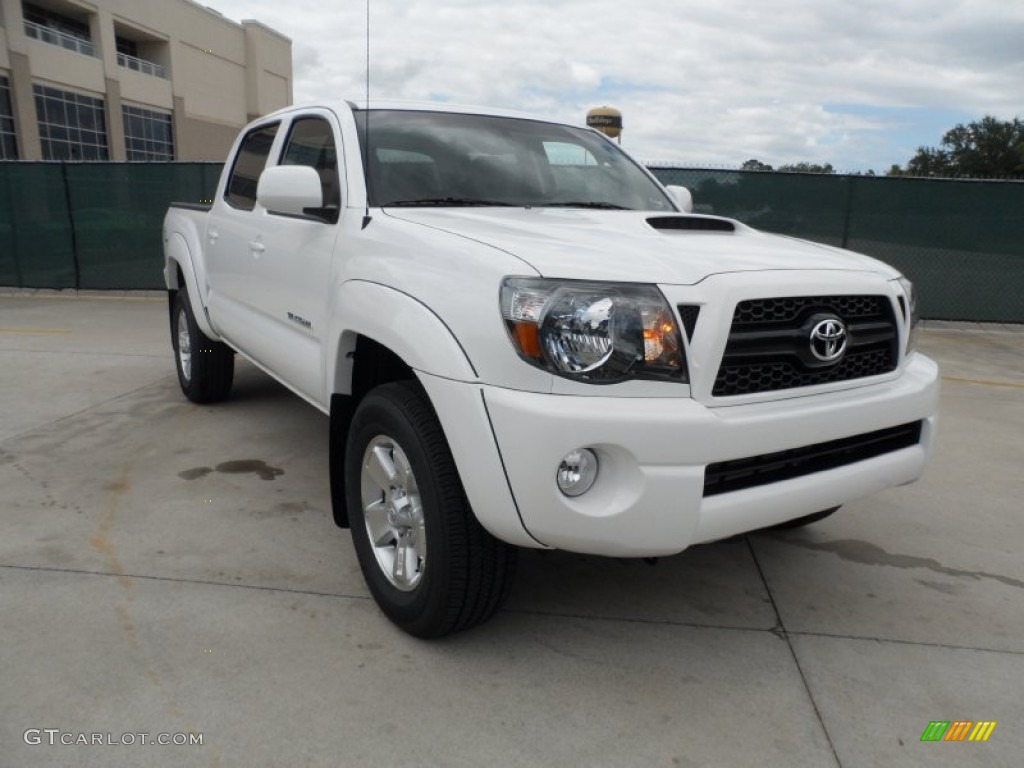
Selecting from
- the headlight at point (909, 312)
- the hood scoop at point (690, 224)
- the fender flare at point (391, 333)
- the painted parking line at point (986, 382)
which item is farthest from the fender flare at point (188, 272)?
the painted parking line at point (986, 382)

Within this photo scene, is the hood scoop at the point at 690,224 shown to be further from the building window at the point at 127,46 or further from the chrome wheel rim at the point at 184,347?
the building window at the point at 127,46

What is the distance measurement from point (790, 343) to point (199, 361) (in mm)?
4205

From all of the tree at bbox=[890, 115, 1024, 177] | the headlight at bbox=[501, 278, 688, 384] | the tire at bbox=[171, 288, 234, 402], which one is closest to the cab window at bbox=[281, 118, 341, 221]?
the headlight at bbox=[501, 278, 688, 384]

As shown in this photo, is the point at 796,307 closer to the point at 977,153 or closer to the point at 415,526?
the point at 415,526

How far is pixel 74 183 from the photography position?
38.2 feet

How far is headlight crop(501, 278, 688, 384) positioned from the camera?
2.17 m

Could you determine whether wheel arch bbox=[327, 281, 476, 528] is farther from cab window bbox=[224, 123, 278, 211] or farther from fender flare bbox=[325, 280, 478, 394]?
cab window bbox=[224, 123, 278, 211]

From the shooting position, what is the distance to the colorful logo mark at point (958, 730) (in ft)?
7.58

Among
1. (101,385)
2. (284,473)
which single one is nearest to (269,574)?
(284,473)

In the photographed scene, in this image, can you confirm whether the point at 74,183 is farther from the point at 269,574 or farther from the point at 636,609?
the point at 636,609

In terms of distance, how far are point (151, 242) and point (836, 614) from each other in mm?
11221

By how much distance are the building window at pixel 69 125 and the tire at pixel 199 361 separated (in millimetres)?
35272

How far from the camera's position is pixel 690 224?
9.77ft

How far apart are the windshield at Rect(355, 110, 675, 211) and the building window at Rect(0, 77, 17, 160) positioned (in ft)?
116
